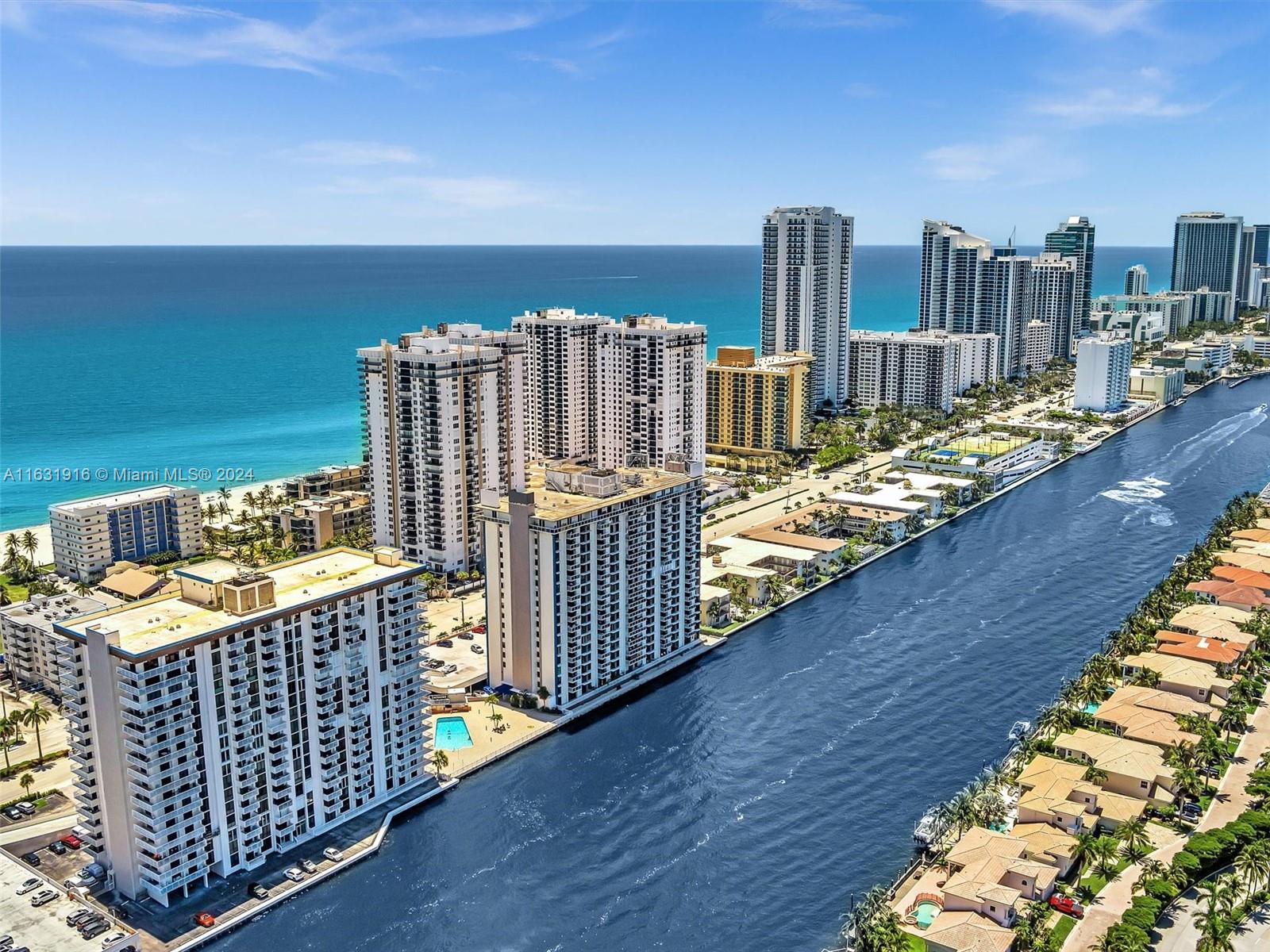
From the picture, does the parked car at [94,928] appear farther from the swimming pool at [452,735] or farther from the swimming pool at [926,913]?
the swimming pool at [926,913]

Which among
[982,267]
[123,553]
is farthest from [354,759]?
[982,267]

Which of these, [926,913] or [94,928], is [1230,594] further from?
[94,928]

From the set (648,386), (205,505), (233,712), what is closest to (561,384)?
(648,386)

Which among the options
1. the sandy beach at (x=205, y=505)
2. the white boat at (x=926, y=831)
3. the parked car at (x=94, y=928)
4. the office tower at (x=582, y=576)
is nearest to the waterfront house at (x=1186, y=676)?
the white boat at (x=926, y=831)

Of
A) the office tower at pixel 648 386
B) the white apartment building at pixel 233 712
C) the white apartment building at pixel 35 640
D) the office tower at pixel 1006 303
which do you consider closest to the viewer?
the white apartment building at pixel 233 712

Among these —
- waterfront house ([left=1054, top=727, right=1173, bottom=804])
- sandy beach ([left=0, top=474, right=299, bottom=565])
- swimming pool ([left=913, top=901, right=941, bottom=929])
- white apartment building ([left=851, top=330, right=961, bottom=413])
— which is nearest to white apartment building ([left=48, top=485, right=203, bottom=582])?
sandy beach ([left=0, top=474, right=299, bottom=565])

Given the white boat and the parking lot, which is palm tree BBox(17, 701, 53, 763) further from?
the white boat

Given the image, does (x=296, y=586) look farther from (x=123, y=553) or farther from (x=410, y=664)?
(x=123, y=553)
